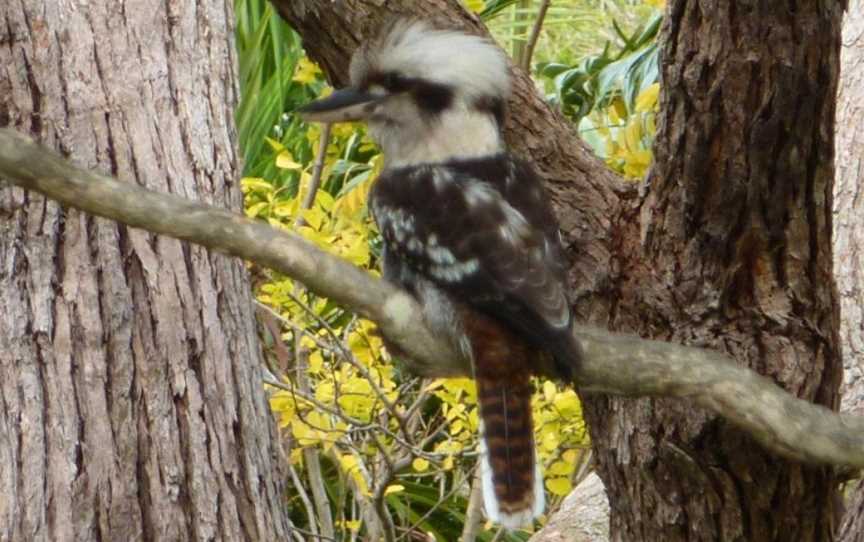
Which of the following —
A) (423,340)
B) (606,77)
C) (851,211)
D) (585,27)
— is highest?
(585,27)

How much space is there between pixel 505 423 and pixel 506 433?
2 centimetres

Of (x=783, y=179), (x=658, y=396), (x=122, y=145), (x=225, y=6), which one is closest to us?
(x=658, y=396)

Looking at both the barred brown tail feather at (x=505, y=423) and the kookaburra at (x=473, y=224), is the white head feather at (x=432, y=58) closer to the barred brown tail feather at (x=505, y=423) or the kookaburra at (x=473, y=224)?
the kookaburra at (x=473, y=224)

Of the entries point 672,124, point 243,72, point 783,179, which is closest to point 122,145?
point 672,124

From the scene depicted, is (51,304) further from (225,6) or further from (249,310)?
(225,6)

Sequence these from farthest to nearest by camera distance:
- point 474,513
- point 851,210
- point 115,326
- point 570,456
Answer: point 570,456, point 474,513, point 851,210, point 115,326

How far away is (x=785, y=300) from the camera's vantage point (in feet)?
8.57

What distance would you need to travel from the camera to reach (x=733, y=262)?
8.52ft

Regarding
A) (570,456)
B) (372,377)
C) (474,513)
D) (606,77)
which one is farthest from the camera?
(606,77)

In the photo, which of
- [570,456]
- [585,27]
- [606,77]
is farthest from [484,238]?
[585,27]

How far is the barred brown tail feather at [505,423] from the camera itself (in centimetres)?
254

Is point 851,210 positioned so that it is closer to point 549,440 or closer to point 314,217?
point 549,440

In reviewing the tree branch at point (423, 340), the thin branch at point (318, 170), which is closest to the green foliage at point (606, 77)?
the thin branch at point (318, 170)

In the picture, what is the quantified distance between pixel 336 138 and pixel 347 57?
1.67 meters
